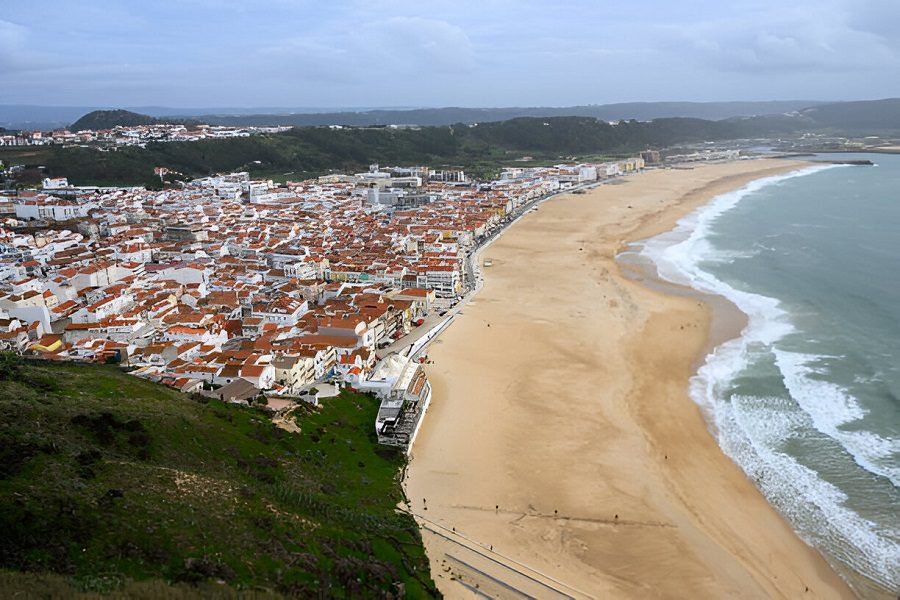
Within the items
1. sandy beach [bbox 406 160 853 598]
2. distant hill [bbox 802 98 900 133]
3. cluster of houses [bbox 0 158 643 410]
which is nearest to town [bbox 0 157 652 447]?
cluster of houses [bbox 0 158 643 410]

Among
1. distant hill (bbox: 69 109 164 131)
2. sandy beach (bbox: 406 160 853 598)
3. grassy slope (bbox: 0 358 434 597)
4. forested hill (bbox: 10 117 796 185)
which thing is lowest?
sandy beach (bbox: 406 160 853 598)

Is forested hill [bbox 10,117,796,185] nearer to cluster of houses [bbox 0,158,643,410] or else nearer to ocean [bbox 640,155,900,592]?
cluster of houses [bbox 0,158,643,410]

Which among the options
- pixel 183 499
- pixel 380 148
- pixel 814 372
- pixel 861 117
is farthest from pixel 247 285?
pixel 861 117

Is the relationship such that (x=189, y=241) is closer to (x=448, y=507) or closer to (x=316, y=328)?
(x=316, y=328)

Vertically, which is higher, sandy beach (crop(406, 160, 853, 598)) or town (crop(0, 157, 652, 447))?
town (crop(0, 157, 652, 447))

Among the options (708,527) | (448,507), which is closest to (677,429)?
(708,527)

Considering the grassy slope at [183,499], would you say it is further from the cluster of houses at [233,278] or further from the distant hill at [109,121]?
the distant hill at [109,121]

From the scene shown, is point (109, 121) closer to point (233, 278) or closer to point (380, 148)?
point (380, 148)
